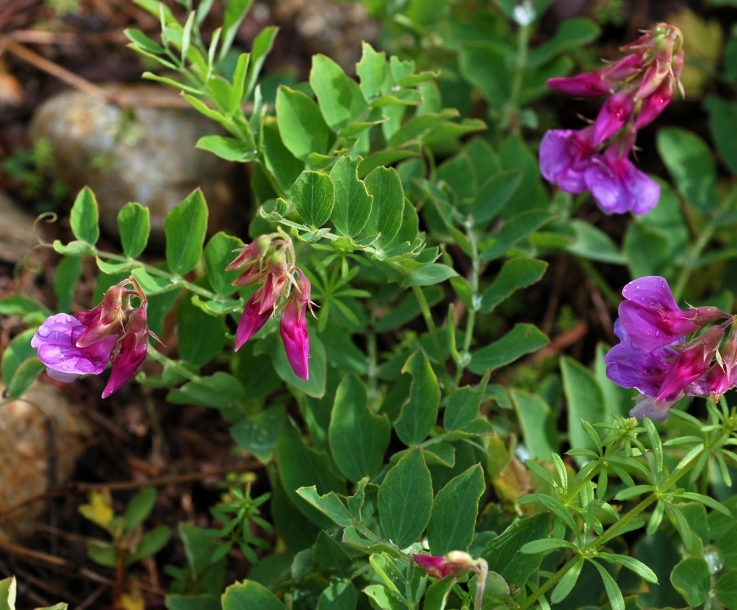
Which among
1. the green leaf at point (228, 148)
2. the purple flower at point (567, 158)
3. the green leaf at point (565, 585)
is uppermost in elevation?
the green leaf at point (228, 148)

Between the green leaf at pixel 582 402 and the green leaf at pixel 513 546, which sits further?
the green leaf at pixel 582 402

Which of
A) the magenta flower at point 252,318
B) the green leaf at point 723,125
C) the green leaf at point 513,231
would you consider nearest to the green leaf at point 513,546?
the magenta flower at point 252,318

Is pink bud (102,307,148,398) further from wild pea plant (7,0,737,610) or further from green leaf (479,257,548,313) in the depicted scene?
green leaf (479,257,548,313)

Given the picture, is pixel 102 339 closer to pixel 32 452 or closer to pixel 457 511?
pixel 457 511

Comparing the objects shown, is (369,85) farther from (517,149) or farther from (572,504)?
(572,504)

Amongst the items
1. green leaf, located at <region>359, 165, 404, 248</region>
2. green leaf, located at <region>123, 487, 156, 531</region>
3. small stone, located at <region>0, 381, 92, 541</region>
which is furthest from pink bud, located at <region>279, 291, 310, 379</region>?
small stone, located at <region>0, 381, 92, 541</region>

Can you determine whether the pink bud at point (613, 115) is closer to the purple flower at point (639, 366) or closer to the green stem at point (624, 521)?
the purple flower at point (639, 366)

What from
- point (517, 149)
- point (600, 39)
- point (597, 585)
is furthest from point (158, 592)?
point (600, 39)
